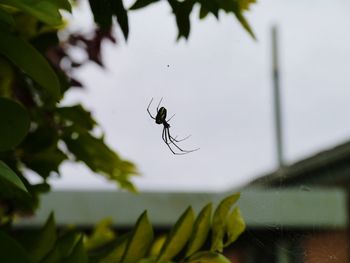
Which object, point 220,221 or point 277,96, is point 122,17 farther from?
point 277,96

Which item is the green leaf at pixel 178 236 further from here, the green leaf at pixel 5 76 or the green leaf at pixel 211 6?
the green leaf at pixel 5 76

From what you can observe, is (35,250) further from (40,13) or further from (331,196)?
(331,196)

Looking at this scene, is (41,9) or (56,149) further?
(56,149)

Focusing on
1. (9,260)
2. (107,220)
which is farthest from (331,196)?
(9,260)

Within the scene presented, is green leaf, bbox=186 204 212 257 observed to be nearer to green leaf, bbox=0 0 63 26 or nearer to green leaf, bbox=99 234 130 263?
green leaf, bbox=99 234 130 263

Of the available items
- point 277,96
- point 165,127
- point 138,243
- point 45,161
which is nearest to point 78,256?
point 138,243

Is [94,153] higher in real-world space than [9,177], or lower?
lower
